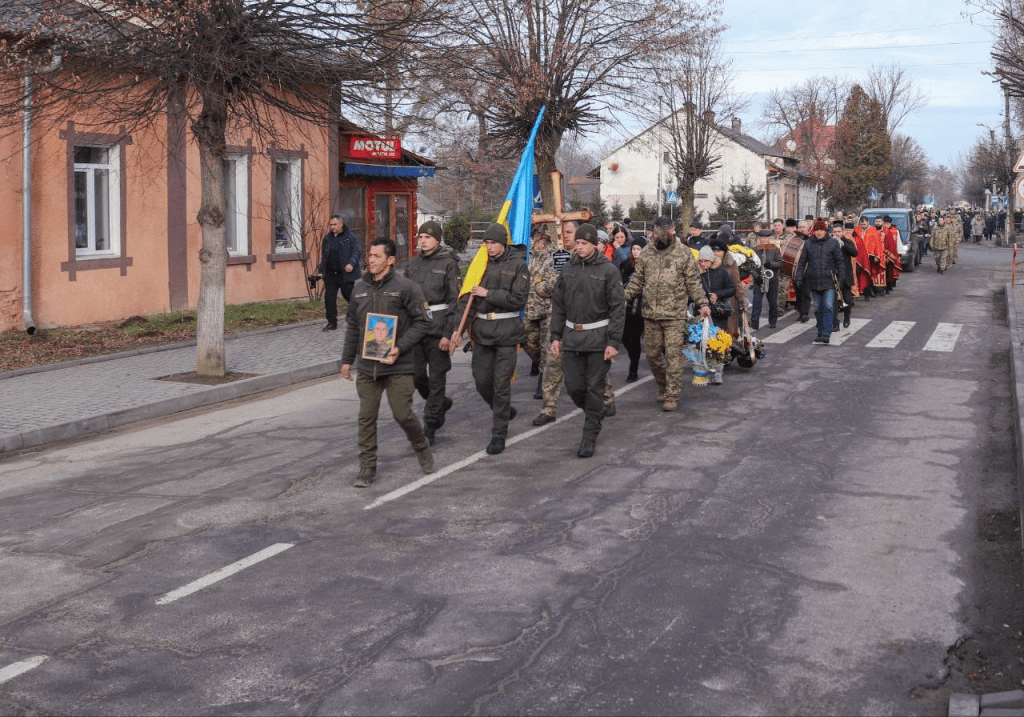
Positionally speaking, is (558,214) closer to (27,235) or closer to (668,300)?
(668,300)

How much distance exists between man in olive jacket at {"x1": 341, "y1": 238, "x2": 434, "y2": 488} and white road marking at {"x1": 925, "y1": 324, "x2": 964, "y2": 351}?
32.6 feet

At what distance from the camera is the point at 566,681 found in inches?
188

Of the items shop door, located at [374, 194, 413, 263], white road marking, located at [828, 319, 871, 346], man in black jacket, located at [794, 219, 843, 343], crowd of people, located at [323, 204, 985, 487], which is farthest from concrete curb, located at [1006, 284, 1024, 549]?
shop door, located at [374, 194, 413, 263]

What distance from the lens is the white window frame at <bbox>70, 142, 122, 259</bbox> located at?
58.4 feet

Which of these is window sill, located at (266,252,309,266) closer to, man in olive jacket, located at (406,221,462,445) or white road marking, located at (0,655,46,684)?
man in olive jacket, located at (406,221,462,445)

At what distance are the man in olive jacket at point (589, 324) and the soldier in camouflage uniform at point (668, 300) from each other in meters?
1.71

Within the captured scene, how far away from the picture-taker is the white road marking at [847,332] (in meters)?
16.8

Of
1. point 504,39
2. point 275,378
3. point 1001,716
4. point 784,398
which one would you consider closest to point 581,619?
point 1001,716

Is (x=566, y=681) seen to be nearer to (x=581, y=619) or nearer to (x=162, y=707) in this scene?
(x=581, y=619)

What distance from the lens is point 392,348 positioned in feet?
26.7

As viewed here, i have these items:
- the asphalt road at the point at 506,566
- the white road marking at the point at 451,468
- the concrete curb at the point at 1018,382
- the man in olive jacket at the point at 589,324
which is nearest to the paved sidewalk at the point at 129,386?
the asphalt road at the point at 506,566

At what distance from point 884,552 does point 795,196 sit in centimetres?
7932

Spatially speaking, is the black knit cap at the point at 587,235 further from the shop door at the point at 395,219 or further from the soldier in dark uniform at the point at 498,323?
the shop door at the point at 395,219

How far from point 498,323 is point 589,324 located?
0.74 m
